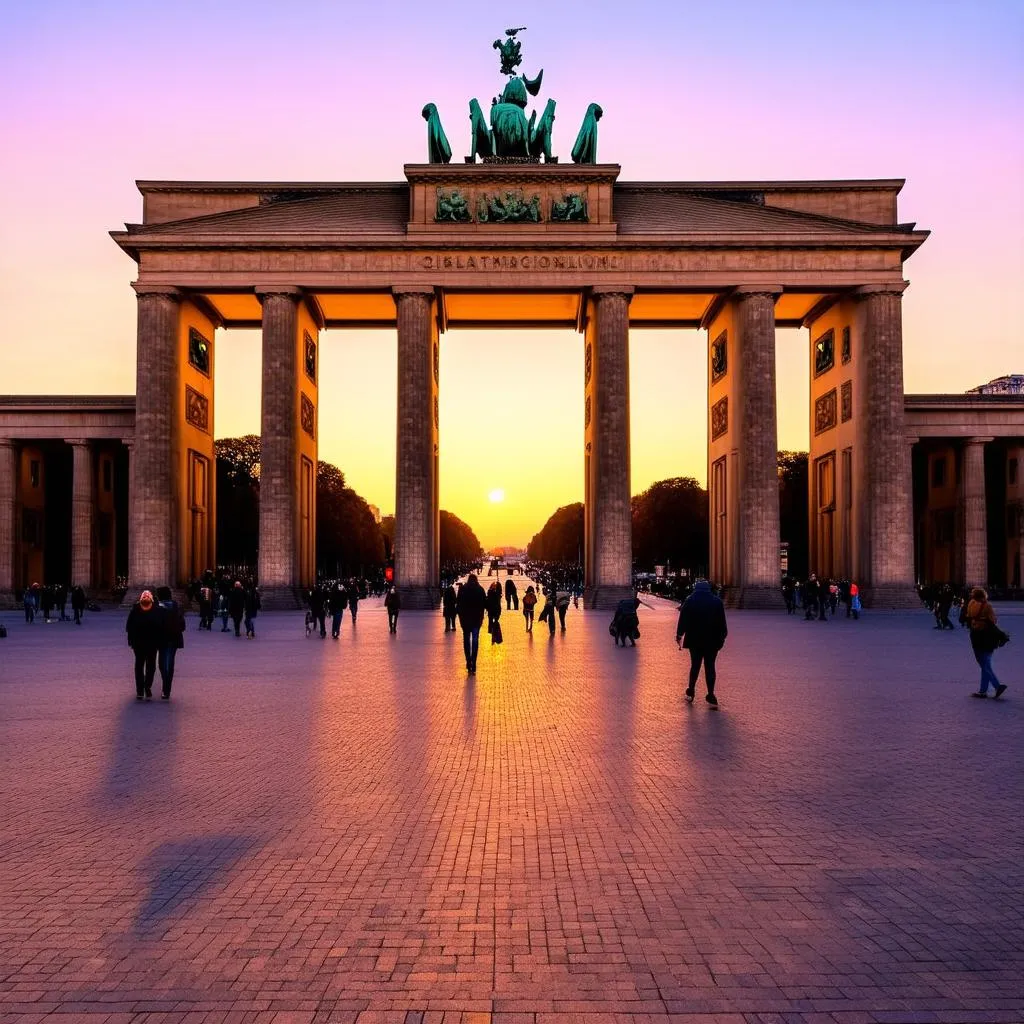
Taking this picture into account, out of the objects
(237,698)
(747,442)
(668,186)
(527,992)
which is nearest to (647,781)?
(527,992)

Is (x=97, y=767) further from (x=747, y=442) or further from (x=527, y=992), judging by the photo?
(x=747, y=442)

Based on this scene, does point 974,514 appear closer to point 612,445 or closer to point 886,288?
point 886,288

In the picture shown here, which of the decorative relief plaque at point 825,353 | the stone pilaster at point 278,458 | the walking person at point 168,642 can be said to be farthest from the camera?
the decorative relief plaque at point 825,353

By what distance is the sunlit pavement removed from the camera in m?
5.47

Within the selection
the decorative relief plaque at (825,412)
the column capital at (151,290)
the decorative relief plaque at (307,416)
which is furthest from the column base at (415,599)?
the decorative relief plaque at (825,412)

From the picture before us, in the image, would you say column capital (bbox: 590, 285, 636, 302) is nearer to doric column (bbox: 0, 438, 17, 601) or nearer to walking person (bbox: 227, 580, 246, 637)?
walking person (bbox: 227, 580, 246, 637)

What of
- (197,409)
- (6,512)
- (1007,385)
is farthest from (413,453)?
(1007,385)

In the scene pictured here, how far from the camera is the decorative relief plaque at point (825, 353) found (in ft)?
197

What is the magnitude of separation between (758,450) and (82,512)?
4103 cm

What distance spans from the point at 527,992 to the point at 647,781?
5362mm

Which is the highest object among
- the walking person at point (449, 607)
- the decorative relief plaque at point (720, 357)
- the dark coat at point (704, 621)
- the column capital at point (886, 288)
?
the column capital at point (886, 288)

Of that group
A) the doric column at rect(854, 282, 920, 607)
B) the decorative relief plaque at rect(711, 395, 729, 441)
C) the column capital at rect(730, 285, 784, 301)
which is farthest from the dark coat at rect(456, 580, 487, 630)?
the decorative relief plaque at rect(711, 395, 729, 441)

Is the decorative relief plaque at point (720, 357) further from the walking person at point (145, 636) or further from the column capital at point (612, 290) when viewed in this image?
the walking person at point (145, 636)

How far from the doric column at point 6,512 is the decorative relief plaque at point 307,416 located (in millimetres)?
Answer: 19348
